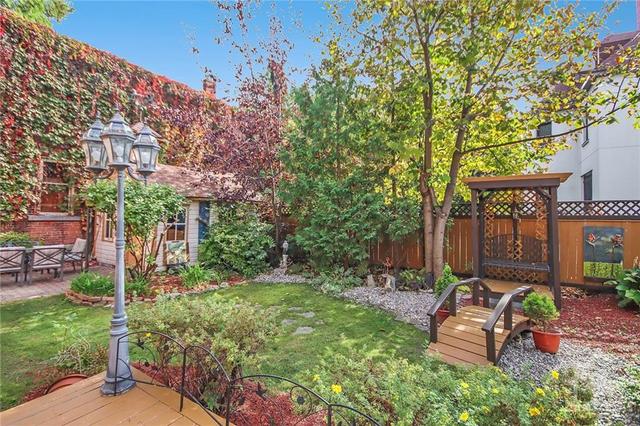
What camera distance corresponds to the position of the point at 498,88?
6270 mm

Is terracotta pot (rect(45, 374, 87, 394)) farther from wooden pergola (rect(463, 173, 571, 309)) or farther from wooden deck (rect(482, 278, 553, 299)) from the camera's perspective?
wooden pergola (rect(463, 173, 571, 309))

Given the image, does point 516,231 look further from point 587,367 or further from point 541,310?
point 587,367

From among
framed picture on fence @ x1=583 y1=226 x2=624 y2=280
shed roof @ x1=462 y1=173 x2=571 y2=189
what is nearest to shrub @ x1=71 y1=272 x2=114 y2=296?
shed roof @ x1=462 y1=173 x2=571 y2=189

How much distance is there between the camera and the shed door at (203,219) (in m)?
9.20

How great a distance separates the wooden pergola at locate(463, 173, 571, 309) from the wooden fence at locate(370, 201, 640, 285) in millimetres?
334

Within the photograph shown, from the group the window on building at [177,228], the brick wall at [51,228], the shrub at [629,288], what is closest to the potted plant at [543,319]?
the shrub at [629,288]

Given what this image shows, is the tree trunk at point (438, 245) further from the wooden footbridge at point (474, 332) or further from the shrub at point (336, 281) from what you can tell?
the wooden footbridge at point (474, 332)

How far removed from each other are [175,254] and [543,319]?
810 cm

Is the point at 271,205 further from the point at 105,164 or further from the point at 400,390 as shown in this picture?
the point at 400,390

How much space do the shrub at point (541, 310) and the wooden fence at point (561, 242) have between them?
373 centimetres

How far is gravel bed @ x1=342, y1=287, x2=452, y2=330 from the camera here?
528 cm

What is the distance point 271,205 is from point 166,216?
125 inches

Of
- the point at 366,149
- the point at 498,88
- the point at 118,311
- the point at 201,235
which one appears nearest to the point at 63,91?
the point at 201,235

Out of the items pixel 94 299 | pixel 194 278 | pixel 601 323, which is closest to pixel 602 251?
Answer: pixel 601 323
